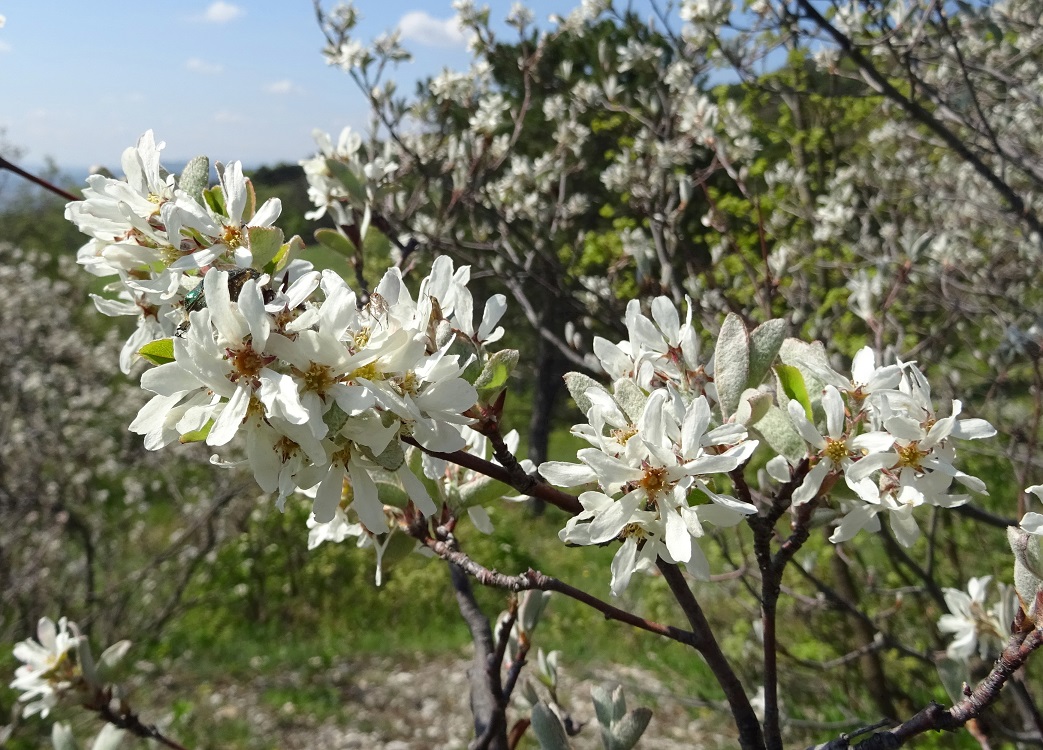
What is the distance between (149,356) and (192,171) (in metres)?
0.27

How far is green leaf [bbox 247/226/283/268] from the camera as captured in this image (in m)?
0.71

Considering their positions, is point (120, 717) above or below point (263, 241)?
below

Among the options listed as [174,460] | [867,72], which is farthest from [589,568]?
[867,72]

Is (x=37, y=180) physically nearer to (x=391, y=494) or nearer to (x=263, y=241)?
(x=263, y=241)

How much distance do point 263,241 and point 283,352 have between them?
15cm

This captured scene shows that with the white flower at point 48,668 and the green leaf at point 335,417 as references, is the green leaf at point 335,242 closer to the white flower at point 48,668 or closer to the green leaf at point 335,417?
the green leaf at point 335,417

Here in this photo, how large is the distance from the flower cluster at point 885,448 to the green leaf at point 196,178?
27.6 inches

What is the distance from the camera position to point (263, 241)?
71 centimetres

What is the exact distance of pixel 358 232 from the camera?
139 centimetres

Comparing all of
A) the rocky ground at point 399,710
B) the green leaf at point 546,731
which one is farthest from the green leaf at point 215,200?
the rocky ground at point 399,710

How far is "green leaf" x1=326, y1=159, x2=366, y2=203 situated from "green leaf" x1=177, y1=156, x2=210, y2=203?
55 cm

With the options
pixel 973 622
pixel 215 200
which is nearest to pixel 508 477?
pixel 215 200

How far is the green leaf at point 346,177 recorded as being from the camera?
4.50 feet

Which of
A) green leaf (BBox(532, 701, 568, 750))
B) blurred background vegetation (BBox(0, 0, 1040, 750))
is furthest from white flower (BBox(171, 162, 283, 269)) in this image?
blurred background vegetation (BBox(0, 0, 1040, 750))
